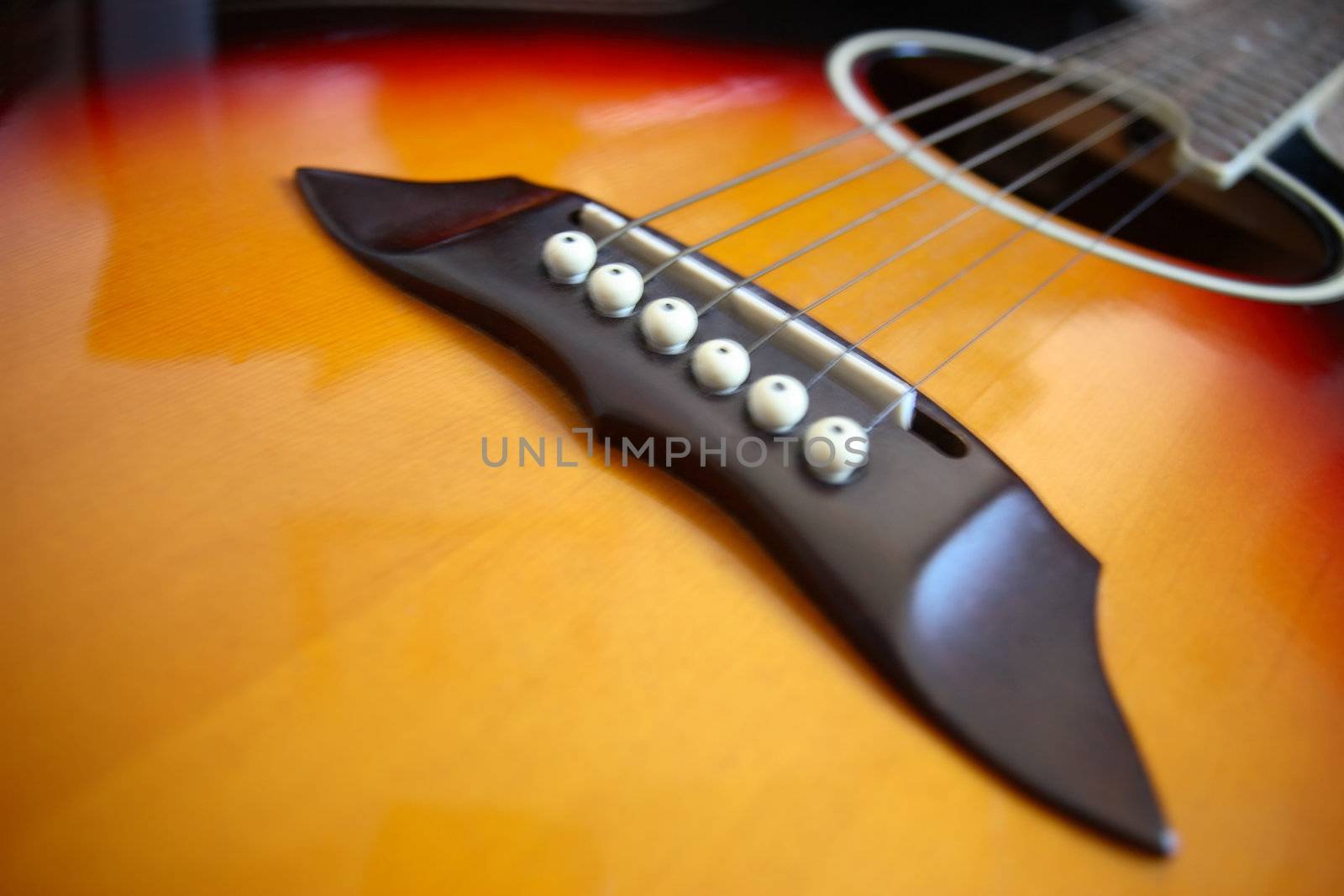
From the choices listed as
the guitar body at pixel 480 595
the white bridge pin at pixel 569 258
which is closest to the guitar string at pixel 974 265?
the guitar body at pixel 480 595

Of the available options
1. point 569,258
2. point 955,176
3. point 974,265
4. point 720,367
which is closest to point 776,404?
point 720,367

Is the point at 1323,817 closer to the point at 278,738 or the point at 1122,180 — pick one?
the point at 278,738

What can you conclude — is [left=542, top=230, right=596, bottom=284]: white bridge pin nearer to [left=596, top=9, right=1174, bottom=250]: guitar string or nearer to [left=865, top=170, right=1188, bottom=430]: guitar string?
[left=596, top=9, right=1174, bottom=250]: guitar string

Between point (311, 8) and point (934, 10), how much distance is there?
0.60 meters

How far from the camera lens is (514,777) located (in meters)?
0.28

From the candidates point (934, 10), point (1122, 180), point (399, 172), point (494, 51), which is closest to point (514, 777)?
point (399, 172)

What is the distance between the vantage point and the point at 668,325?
407 millimetres

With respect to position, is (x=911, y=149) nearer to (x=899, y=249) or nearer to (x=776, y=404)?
(x=899, y=249)

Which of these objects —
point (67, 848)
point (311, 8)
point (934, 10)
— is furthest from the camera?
point (934, 10)

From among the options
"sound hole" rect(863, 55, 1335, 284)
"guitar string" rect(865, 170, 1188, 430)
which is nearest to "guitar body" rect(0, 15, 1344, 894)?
"guitar string" rect(865, 170, 1188, 430)

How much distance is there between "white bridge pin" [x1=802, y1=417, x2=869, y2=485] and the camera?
0.37 metres

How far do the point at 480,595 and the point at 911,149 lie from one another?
499 mm

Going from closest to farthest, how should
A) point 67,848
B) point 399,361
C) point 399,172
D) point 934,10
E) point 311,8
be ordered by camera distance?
point 67,848 < point 399,361 < point 399,172 < point 311,8 < point 934,10

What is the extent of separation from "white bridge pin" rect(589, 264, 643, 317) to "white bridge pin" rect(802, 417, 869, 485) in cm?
11
